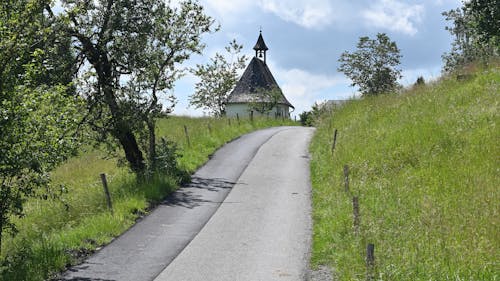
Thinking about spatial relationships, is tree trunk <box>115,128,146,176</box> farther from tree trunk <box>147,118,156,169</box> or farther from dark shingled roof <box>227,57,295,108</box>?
dark shingled roof <box>227,57,295,108</box>

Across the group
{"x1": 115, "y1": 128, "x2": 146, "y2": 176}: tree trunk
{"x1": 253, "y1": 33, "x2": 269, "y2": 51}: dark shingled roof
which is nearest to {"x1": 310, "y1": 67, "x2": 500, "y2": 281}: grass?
{"x1": 115, "y1": 128, "x2": 146, "y2": 176}: tree trunk

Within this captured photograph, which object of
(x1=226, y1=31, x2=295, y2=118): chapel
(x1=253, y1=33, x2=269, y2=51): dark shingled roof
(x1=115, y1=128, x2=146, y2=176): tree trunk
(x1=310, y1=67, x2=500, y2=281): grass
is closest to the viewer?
(x1=310, y1=67, x2=500, y2=281): grass

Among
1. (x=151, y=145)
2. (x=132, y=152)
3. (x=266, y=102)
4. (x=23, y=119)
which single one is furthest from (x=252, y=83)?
(x=23, y=119)

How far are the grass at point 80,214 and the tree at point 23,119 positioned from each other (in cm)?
88

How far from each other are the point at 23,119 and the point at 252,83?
64828 millimetres

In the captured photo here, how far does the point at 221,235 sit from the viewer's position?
1405 cm

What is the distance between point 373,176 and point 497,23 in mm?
13515

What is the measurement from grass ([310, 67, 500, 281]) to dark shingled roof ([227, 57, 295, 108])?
4552 cm

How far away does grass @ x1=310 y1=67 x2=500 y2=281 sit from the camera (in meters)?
9.48

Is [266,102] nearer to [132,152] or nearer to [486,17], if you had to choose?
[486,17]

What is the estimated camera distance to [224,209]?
17.2 metres

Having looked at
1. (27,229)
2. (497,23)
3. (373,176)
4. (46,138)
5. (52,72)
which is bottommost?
(27,229)

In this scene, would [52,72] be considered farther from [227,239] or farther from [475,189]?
[475,189]

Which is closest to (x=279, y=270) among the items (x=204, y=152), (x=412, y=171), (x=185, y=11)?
(x=412, y=171)
